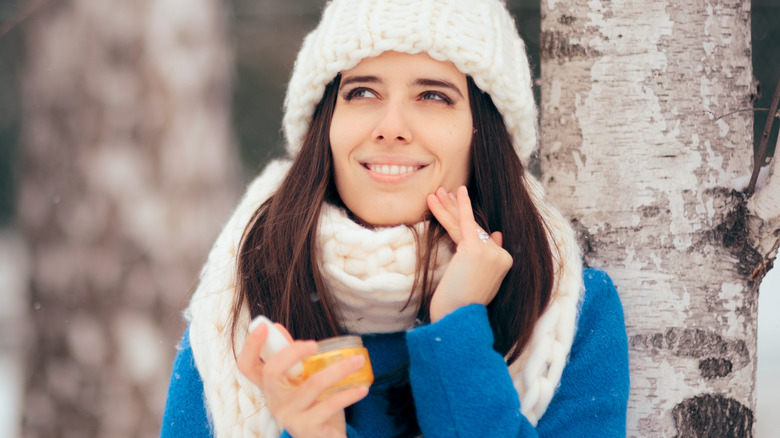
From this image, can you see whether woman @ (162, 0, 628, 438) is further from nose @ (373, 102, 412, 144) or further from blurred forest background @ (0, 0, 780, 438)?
blurred forest background @ (0, 0, 780, 438)

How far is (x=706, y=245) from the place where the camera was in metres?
1.68

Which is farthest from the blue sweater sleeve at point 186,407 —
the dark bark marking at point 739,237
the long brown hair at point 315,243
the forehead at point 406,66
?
the dark bark marking at point 739,237

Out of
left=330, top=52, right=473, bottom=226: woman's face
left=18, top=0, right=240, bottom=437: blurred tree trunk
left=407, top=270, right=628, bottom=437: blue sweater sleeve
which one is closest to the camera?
left=407, top=270, right=628, bottom=437: blue sweater sleeve

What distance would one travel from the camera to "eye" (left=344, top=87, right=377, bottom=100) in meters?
1.73

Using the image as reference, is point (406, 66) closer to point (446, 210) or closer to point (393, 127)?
point (393, 127)

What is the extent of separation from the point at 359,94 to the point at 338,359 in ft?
2.45

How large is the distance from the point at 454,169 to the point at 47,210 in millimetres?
1929

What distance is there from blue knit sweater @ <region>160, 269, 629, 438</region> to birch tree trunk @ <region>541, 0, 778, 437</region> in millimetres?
133

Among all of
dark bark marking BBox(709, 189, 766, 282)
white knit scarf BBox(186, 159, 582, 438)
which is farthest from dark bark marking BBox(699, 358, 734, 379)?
white knit scarf BBox(186, 159, 582, 438)

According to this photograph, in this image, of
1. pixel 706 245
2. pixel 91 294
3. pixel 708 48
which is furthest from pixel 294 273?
pixel 91 294

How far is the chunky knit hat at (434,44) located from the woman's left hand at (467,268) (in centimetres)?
30

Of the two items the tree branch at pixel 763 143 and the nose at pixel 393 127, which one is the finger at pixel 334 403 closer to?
the nose at pixel 393 127

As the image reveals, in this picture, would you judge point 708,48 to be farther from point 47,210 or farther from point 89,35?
point 47,210

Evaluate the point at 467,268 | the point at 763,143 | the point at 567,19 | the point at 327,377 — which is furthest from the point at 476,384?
the point at 567,19
